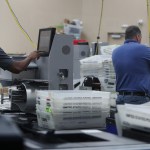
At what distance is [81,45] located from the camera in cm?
478

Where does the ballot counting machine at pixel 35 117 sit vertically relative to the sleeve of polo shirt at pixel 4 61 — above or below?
below

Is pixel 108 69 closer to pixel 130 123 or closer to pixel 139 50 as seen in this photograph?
pixel 139 50

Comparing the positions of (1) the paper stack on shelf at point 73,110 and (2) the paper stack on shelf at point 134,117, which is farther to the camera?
(1) the paper stack on shelf at point 73,110

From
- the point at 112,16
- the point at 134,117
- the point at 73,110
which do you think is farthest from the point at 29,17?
the point at 134,117

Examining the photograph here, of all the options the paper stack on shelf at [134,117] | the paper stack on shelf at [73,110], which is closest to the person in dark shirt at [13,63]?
the paper stack on shelf at [73,110]

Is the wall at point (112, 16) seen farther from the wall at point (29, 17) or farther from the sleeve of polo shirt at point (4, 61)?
the sleeve of polo shirt at point (4, 61)

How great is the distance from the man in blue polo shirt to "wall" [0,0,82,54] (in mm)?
4096

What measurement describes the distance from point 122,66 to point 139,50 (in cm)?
20

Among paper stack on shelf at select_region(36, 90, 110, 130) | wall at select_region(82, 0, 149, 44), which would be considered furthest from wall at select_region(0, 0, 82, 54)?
paper stack on shelf at select_region(36, 90, 110, 130)

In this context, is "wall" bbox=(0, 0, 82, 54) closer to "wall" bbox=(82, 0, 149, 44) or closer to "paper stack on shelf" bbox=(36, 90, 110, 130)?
"wall" bbox=(82, 0, 149, 44)

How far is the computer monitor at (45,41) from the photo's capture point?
2703mm

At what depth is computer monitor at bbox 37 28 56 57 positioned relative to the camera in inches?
106

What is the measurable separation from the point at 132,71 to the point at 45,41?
1016 mm

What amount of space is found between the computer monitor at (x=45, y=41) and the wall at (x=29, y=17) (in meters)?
4.65
